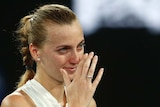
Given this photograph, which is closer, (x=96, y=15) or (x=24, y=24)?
(x=24, y=24)

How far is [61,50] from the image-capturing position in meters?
1.43

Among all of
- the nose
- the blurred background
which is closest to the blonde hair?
the nose

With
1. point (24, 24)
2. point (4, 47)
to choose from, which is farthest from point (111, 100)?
point (24, 24)

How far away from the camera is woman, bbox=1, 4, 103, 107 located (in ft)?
4.33

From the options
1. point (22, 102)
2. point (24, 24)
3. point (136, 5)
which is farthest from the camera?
point (136, 5)

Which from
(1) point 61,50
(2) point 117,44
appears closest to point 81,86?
(1) point 61,50

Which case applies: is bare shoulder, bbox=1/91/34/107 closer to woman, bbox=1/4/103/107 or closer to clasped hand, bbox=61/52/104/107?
woman, bbox=1/4/103/107

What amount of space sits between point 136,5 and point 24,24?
2.72 feet

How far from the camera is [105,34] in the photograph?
2.28 m

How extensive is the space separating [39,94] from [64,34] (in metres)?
0.22

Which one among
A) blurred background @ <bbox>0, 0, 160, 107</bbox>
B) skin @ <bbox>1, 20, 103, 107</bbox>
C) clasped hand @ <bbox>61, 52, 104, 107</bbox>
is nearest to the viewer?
clasped hand @ <bbox>61, 52, 104, 107</bbox>

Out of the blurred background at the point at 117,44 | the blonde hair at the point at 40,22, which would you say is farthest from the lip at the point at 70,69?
the blurred background at the point at 117,44

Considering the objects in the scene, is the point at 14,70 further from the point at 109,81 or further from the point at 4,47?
the point at 109,81

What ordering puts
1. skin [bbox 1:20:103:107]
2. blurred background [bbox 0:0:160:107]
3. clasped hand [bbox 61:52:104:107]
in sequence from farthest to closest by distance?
blurred background [bbox 0:0:160:107] < skin [bbox 1:20:103:107] < clasped hand [bbox 61:52:104:107]
